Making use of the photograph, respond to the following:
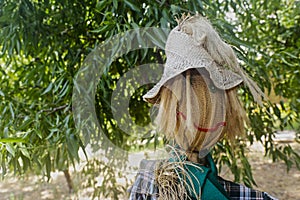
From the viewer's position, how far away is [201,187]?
0.80 meters

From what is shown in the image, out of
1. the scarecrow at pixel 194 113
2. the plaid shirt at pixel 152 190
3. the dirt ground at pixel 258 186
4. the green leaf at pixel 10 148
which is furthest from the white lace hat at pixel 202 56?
the dirt ground at pixel 258 186

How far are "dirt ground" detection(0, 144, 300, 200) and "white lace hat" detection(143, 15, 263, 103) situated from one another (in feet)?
6.70

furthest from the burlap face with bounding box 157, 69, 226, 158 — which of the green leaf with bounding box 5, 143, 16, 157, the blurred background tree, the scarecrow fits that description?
the green leaf with bounding box 5, 143, 16, 157

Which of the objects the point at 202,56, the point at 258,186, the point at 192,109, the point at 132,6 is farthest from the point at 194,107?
the point at 258,186

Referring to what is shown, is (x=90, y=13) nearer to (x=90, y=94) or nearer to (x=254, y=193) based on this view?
(x=90, y=94)

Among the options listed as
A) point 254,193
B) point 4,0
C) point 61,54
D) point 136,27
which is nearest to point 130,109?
point 61,54

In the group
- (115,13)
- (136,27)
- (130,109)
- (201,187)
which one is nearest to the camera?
(201,187)

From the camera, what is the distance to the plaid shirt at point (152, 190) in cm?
84

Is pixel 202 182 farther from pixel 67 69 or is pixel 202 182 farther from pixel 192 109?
pixel 67 69

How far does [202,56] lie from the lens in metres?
0.82

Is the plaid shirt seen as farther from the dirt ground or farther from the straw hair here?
the dirt ground

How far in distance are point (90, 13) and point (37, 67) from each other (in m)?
0.32

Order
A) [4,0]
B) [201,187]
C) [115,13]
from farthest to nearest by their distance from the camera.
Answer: [4,0] → [115,13] → [201,187]

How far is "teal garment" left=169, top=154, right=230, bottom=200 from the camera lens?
2.60ft
